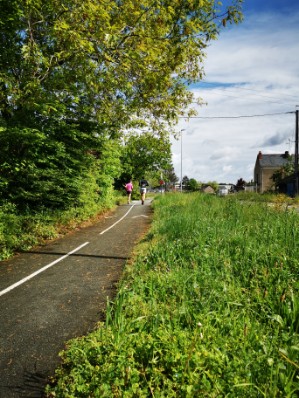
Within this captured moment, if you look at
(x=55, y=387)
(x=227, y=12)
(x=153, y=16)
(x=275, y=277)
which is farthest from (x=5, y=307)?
(x=227, y=12)

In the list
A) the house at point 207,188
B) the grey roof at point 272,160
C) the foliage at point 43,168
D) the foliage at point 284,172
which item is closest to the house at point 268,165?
the grey roof at point 272,160

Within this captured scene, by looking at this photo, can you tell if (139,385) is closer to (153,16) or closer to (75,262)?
(75,262)

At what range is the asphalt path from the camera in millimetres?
3619

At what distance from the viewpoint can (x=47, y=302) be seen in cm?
558

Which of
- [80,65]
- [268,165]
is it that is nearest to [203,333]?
[80,65]

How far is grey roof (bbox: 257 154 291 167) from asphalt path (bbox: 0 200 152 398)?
69.8 m

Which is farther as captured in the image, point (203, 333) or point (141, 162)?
point (141, 162)

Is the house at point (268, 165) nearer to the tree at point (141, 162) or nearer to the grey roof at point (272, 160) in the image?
the grey roof at point (272, 160)

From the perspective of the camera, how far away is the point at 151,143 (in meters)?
14.8

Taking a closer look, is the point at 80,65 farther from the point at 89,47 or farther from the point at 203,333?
the point at 203,333

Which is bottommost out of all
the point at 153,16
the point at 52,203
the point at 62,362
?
the point at 62,362

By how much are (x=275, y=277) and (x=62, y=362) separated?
10.6 ft

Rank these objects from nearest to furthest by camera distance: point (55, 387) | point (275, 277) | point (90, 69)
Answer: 1. point (55, 387)
2. point (275, 277)
3. point (90, 69)

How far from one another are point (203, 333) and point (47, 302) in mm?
3391
